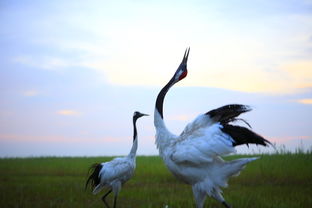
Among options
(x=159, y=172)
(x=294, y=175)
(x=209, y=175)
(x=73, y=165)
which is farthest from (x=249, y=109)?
(x=73, y=165)

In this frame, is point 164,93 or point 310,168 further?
point 310,168

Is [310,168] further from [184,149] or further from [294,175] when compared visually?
[184,149]

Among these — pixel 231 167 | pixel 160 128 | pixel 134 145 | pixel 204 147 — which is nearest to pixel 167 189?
pixel 134 145

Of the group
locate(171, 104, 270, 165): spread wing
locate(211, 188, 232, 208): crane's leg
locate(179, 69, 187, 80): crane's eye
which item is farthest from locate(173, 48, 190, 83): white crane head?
locate(211, 188, 232, 208): crane's leg

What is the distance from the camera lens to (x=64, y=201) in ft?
30.1

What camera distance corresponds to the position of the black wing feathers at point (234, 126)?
19.4ft

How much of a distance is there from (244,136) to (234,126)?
0.84ft

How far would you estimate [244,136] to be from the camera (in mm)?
5922

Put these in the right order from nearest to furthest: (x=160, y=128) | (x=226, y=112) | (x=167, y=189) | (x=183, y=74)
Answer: (x=226, y=112) < (x=160, y=128) < (x=183, y=74) < (x=167, y=189)

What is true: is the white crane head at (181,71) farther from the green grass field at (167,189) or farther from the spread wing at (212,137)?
the green grass field at (167,189)

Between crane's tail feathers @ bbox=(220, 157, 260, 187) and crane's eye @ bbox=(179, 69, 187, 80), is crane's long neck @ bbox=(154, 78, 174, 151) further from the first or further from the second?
crane's tail feathers @ bbox=(220, 157, 260, 187)

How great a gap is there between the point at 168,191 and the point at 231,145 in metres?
5.41

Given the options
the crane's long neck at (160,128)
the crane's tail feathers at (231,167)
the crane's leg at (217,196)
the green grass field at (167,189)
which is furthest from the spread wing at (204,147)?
the green grass field at (167,189)

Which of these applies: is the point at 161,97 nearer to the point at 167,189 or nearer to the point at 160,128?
the point at 160,128
